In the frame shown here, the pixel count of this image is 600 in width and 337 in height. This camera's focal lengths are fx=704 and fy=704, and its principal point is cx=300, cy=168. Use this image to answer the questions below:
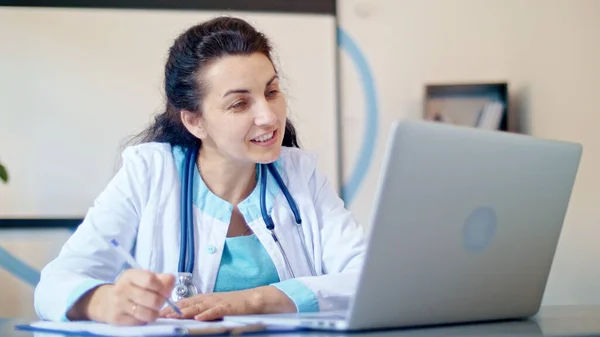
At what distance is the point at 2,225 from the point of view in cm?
248

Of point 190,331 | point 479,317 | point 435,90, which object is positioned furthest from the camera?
point 435,90

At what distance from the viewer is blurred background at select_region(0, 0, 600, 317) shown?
248cm

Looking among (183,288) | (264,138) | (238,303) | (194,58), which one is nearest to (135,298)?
(238,303)

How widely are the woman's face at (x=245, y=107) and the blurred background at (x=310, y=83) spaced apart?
0.91 meters

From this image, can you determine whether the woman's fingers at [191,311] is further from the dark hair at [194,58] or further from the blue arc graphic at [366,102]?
the blue arc graphic at [366,102]

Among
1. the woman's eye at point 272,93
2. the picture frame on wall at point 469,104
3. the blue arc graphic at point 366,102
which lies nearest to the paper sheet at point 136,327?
the woman's eye at point 272,93

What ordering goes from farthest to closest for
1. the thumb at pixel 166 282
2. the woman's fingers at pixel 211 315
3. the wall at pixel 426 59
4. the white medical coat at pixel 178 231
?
the wall at pixel 426 59 < the white medical coat at pixel 178 231 < the woman's fingers at pixel 211 315 < the thumb at pixel 166 282

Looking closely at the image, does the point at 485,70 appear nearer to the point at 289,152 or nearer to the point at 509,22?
the point at 509,22

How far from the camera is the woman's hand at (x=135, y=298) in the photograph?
0.94 metres

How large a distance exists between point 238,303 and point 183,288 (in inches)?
7.3

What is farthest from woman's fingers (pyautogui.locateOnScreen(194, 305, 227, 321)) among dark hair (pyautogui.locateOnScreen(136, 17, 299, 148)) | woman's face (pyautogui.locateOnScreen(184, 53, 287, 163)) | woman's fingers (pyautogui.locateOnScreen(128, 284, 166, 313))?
dark hair (pyautogui.locateOnScreen(136, 17, 299, 148))

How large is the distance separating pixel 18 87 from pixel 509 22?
6.11ft

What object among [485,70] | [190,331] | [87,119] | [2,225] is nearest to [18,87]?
[87,119]

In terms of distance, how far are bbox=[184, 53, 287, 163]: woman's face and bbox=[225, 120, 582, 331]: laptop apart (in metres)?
0.55
